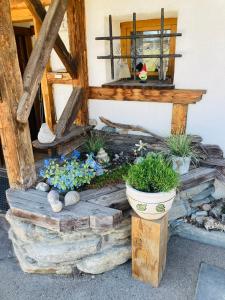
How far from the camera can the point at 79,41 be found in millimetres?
2590

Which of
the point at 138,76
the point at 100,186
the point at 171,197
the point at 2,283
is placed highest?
the point at 138,76

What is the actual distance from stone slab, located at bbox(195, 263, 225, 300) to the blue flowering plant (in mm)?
1091

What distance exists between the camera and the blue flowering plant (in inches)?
79.8

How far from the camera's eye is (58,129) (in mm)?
2479

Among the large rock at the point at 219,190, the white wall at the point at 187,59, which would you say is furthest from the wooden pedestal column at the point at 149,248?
the white wall at the point at 187,59

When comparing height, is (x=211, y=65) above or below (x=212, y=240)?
above

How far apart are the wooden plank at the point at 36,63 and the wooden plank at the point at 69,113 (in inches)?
24.4

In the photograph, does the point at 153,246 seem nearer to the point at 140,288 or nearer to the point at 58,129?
the point at 140,288

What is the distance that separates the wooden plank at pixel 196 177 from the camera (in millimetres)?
2133

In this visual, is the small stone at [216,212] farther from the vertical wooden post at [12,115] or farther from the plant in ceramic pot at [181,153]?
the vertical wooden post at [12,115]

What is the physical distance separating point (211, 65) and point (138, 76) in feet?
2.47

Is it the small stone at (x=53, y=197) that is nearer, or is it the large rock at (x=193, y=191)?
the small stone at (x=53, y=197)

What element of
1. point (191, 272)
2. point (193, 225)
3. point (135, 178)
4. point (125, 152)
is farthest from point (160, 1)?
point (191, 272)

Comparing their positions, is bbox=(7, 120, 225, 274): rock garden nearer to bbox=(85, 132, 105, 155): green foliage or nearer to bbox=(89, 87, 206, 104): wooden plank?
bbox=(85, 132, 105, 155): green foliage
